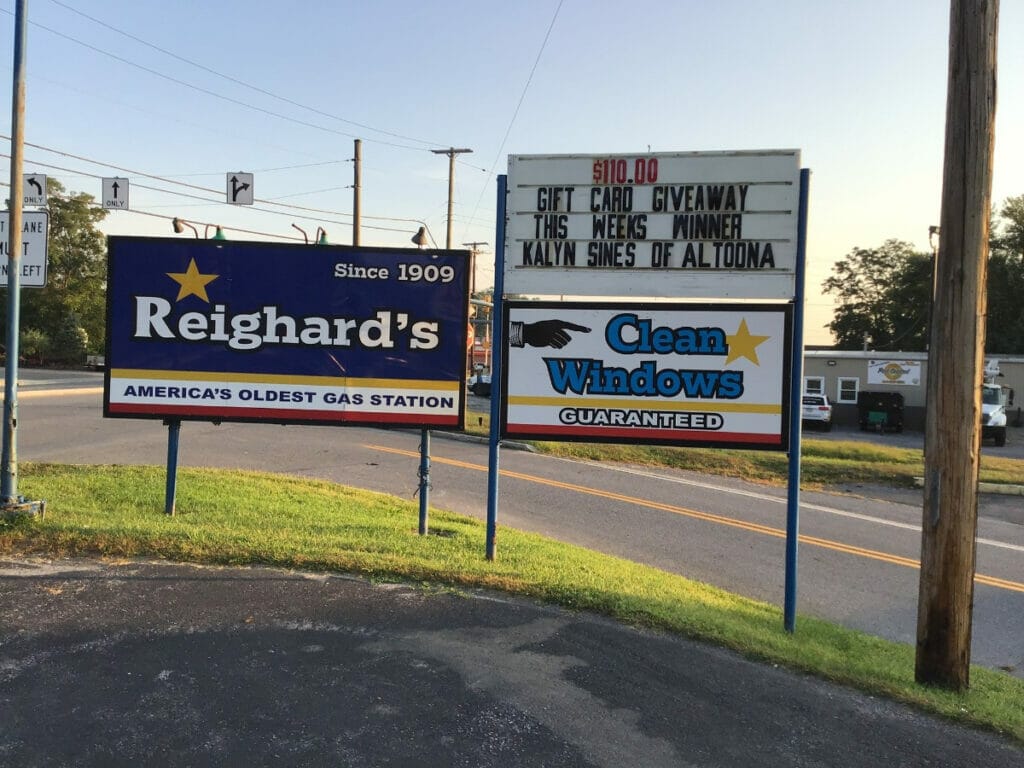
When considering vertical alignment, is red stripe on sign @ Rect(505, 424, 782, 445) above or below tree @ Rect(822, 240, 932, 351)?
below

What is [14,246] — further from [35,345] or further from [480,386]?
[35,345]

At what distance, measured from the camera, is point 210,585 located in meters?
5.66

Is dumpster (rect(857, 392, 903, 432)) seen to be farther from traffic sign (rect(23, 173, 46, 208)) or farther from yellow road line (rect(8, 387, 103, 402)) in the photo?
traffic sign (rect(23, 173, 46, 208))

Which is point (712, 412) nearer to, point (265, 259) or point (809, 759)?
point (809, 759)

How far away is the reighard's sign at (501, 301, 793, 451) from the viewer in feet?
21.1

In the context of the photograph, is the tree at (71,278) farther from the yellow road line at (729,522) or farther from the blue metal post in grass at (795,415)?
the blue metal post in grass at (795,415)

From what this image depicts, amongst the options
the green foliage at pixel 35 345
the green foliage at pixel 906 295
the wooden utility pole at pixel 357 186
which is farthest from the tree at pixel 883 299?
the green foliage at pixel 35 345

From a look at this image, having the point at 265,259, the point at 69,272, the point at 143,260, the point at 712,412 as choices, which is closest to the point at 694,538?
the point at 712,412

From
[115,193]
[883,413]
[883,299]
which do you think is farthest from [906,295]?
[115,193]

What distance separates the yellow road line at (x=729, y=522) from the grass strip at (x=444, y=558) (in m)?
3.90

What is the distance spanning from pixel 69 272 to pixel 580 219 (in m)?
62.3

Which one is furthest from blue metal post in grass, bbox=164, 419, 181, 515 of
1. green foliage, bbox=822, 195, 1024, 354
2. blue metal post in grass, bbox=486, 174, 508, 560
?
green foliage, bbox=822, 195, 1024, 354

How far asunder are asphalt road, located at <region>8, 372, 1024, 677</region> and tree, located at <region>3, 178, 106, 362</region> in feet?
141

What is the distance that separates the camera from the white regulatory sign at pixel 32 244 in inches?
299
